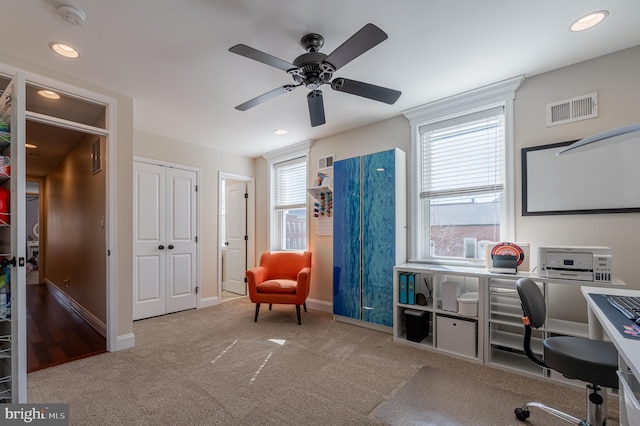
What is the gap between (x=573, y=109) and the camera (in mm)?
2576

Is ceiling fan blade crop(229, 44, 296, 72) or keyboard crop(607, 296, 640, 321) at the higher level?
ceiling fan blade crop(229, 44, 296, 72)

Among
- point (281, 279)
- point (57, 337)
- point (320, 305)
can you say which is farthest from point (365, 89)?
point (57, 337)

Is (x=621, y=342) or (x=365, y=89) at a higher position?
(x=365, y=89)

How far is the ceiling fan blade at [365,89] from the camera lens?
2.16 m

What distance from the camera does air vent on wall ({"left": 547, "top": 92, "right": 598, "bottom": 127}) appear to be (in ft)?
8.18

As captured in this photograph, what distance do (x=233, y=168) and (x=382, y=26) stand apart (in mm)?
3687

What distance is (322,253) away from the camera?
4.42 meters

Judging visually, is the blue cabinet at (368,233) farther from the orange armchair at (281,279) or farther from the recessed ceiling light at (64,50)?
the recessed ceiling light at (64,50)

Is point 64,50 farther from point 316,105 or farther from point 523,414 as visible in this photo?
point 523,414

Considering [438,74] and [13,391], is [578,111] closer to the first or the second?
[438,74]

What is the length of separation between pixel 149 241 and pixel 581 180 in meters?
4.82

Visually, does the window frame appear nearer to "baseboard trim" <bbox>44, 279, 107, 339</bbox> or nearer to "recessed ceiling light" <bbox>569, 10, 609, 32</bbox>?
"baseboard trim" <bbox>44, 279, 107, 339</bbox>

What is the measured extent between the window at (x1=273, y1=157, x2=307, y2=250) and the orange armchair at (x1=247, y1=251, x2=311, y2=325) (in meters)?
0.46

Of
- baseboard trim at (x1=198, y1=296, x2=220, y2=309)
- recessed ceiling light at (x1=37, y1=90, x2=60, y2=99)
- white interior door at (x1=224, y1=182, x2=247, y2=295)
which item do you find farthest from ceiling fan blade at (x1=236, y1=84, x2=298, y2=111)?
baseboard trim at (x1=198, y1=296, x2=220, y2=309)
